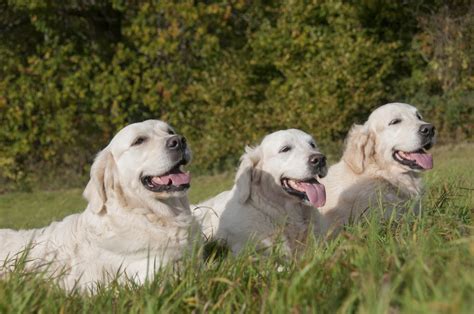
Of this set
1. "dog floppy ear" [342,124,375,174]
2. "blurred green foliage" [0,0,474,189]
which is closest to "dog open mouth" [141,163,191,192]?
"dog floppy ear" [342,124,375,174]

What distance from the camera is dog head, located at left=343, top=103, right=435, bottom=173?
A: 6.22 meters

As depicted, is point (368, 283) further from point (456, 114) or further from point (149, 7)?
point (149, 7)

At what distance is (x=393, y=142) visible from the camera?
6.32 m

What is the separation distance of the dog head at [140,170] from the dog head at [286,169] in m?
0.88

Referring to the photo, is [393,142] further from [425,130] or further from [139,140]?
[139,140]

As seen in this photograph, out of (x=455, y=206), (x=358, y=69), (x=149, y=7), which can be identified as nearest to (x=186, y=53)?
(x=149, y=7)

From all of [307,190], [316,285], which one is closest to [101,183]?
[307,190]

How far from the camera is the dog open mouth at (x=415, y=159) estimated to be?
629 cm

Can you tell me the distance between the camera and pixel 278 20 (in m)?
15.1

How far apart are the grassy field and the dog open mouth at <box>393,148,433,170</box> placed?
1915 mm

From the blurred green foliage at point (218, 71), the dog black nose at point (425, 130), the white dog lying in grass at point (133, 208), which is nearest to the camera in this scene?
the white dog lying in grass at point (133, 208)

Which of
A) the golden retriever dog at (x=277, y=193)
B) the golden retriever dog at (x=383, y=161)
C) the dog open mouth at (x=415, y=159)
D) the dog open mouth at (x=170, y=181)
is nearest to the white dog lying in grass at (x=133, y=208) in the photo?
the dog open mouth at (x=170, y=181)

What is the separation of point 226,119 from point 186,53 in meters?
1.54

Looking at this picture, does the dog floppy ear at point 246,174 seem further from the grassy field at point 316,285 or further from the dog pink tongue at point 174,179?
the grassy field at point 316,285
